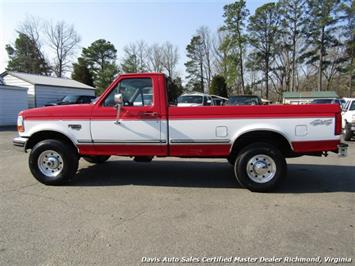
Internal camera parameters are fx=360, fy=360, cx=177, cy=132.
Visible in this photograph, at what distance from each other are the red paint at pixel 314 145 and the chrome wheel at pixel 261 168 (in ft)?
1.64

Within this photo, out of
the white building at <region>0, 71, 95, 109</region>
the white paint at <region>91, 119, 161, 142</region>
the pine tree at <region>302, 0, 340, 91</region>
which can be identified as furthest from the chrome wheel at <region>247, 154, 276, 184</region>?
the pine tree at <region>302, 0, 340, 91</region>

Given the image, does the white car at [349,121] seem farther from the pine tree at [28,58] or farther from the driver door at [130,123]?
the pine tree at [28,58]

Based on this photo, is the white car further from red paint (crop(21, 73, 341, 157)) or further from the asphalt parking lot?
red paint (crop(21, 73, 341, 157))

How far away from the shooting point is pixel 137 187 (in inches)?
263

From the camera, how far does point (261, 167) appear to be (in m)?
6.32

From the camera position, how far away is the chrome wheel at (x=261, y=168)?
631 centimetres

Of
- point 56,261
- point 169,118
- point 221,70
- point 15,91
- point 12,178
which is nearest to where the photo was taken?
point 56,261

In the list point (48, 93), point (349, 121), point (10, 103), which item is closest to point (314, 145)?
point (349, 121)

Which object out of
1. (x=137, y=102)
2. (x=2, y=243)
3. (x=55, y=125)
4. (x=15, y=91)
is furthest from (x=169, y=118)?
(x=15, y=91)

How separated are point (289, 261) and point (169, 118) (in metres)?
3.39

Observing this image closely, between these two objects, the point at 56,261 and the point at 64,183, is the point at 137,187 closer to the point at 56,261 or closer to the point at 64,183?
the point at 64,183

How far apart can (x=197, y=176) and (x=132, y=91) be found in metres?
2.31

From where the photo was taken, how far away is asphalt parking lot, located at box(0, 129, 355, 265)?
156 inches

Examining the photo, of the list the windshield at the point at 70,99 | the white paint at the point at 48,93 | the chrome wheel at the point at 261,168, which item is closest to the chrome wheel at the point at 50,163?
the chrome wheel at the point at 261,168
